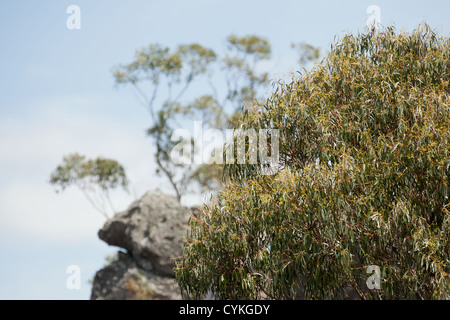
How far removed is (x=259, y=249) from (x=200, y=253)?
54.6 inches

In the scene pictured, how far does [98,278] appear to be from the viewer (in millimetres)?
20422

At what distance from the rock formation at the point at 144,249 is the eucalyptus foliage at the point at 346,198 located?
8.91 m

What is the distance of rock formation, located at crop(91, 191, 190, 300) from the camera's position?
19.5m

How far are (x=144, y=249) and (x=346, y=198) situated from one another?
12.0 meters

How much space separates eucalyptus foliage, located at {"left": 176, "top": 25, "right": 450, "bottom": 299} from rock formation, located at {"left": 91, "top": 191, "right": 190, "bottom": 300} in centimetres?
891

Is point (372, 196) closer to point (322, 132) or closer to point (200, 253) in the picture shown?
point (322, 132)

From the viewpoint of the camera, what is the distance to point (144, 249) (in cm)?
1988

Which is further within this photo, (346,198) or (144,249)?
(144,249)

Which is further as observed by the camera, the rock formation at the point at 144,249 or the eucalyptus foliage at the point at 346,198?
the rock formation at the point at 144,249

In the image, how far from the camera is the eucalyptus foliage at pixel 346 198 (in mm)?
9062

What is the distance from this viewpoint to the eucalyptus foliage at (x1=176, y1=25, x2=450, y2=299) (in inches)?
357

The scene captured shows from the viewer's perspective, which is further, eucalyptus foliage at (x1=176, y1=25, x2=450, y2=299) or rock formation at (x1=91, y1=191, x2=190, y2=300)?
rock formation at (x1=91, y1=191, x2=190, y2=300)
